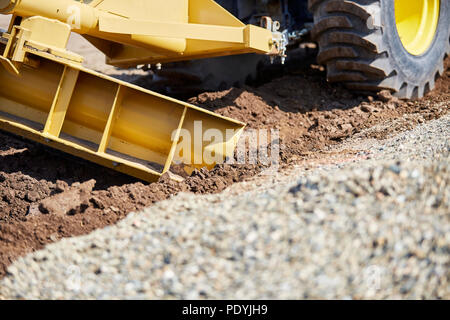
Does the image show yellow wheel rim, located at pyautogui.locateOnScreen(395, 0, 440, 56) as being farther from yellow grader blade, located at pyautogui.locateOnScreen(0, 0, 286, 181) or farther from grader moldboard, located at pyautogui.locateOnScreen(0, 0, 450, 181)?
yellow grader blade, located at pyautogui.locateOnScreen(0, 0, 286, 181)

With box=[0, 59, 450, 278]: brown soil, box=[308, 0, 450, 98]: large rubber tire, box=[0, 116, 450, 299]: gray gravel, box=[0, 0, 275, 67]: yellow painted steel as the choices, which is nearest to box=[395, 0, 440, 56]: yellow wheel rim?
box=[308, 0, 450, 98]: large rubber tire

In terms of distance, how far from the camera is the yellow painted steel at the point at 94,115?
10.8 ft

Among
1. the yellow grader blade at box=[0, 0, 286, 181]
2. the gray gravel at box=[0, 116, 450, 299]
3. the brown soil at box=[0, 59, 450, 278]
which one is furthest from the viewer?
the yellow grader blade at box=[0, 0, 286, 181]

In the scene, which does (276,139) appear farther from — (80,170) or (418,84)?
(418,84)

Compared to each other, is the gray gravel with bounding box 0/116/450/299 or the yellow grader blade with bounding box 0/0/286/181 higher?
the yellow grader blade with bounding box 0/0/286/181

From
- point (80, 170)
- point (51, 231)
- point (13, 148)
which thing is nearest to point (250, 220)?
point (51, 231)

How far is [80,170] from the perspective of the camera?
138 inches

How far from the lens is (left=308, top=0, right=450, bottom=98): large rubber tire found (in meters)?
4.34

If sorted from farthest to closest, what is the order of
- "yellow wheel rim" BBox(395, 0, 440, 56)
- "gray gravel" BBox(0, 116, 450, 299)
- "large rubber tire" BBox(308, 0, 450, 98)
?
"yellow wheel rim" BBox(395, 0, 440, 56)
"large rubber tire" BBox(308, 0, 450, 98)
"gray gravel" BBox(0, 116, 450, 299)

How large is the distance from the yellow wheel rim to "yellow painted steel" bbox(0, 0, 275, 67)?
1.77 meters

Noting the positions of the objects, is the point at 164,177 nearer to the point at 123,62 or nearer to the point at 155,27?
the point at 155,27

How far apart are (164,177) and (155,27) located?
1121 mm

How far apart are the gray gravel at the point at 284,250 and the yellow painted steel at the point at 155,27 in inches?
66.6

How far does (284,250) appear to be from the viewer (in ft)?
6.39
